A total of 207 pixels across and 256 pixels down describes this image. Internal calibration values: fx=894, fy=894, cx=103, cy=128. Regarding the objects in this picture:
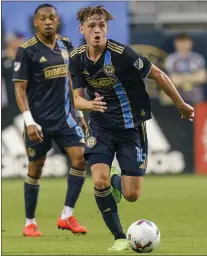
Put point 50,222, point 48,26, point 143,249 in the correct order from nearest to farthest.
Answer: point 143,249
point 48,26
point 50,222

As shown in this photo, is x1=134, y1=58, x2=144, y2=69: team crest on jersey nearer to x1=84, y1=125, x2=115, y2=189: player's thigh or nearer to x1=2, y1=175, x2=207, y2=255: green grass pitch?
x1=84, y1=125, x2=115, y2=189: player's thigh

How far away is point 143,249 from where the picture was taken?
24.9ft

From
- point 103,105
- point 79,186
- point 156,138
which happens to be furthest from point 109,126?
point 156,138

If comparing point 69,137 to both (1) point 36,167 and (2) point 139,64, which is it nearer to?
(1) point 36,167

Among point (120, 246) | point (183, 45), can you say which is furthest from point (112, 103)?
point (183, 45)

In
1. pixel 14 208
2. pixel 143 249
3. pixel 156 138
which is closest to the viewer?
pixel 143 249

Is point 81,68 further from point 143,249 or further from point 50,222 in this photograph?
point 50,222

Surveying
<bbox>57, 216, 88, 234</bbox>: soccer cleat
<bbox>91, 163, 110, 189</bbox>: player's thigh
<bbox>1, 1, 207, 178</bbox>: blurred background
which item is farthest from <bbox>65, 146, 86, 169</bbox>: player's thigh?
<bbox>1, 1, 207, 178</bbox>: blurred background

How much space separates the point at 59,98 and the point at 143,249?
2945 mm

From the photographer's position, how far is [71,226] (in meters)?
9.71

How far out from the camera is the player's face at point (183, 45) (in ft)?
62.8

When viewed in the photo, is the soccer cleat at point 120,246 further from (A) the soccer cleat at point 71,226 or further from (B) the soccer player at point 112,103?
(A) the soccer cleat at point 71,226

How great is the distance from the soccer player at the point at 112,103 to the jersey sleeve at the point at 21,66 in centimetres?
144

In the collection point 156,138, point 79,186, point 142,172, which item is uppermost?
point 142,172
